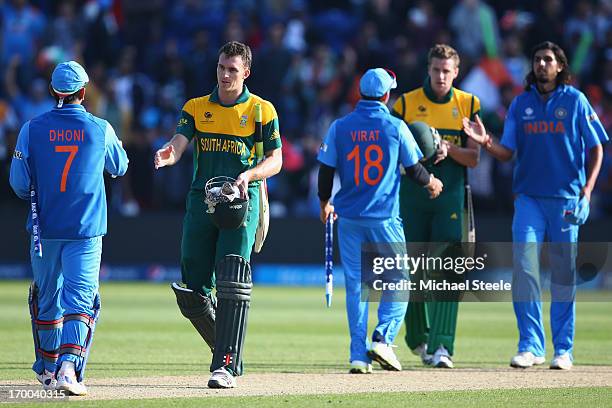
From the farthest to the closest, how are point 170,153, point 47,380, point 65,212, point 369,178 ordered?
point 369,178 < point 170,153 < point 47,380 < point 65,212

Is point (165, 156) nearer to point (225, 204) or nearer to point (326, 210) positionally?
point (225, 204)

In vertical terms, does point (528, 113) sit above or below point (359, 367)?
above

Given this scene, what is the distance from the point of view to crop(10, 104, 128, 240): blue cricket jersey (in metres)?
8.50

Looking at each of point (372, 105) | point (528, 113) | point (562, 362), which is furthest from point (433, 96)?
point (562, 362)

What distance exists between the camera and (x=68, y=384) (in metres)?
8.30

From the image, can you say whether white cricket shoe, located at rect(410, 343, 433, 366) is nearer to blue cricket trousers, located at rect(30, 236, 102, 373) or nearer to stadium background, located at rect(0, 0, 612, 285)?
blue cricket trousers, located at rect(30, 236, 102, 373)

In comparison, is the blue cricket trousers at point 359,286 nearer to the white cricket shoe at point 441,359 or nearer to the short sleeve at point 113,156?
the white cricket shoe at point 441,359

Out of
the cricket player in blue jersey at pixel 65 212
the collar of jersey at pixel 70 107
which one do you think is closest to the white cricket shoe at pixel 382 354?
the cricket player in blue jersey at pixel 65 212

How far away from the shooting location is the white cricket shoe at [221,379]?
8.72 meters

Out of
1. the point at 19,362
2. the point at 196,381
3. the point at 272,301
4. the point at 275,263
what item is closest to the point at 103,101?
the point at 275,263

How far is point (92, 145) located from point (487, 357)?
4869 mm

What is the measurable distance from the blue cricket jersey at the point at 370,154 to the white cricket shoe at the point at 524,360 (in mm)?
1761

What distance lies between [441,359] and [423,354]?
47 centimetres

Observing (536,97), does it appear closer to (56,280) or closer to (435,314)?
(435,314)
